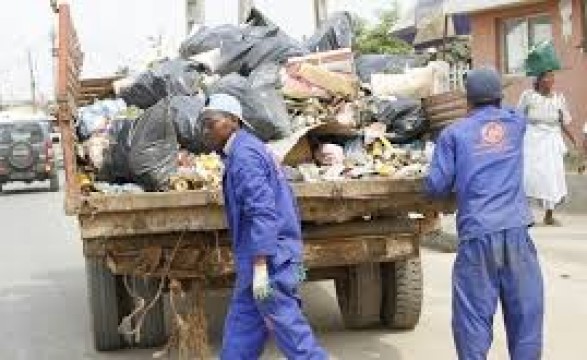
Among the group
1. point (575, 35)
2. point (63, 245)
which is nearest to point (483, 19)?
point (575, 35)

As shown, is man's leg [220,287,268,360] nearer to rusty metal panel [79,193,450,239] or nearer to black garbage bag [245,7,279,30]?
rusty metal panel [79,193,450,239]

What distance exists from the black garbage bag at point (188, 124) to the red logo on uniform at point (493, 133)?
186 centimetres

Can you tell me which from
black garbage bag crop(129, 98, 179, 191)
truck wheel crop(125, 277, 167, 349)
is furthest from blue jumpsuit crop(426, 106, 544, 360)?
truck wheel crop(125, 277, 167, 349)

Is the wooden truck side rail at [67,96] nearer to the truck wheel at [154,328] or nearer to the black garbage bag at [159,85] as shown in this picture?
the black garbage bag at [159,85]

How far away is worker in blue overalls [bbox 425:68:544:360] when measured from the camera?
516cm

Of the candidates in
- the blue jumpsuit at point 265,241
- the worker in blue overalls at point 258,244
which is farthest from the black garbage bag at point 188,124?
the blue jumpsuit at point 265,241

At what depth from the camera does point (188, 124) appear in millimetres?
6438

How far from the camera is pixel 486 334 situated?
17.0 feet

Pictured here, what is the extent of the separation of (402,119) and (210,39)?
189 centimetres

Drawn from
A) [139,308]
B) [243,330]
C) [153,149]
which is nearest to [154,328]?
[139,308]

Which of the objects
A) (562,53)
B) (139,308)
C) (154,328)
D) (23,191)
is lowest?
(23,191)

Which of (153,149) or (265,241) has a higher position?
(153,149)

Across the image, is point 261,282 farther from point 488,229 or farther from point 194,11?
point 194,11

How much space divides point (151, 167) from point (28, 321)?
3024 millimetres
